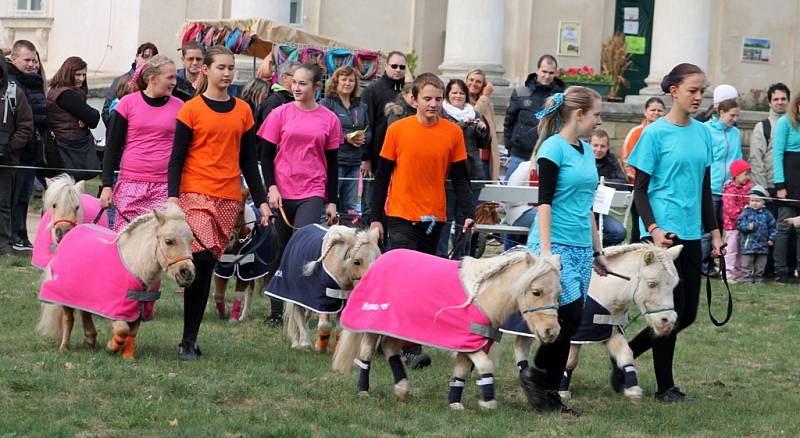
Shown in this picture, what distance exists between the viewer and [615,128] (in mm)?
25156

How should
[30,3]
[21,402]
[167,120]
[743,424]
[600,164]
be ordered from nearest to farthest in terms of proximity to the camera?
[21,402] < [743,424] < [167,120] < [600,164] < [30,3]

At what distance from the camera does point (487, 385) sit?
805 cm

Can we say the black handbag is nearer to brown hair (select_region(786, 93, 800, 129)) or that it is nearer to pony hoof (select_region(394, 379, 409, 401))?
pony hoof (select_region(394, 379, 409, 401))

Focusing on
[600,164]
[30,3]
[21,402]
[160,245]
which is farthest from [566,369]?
[30,3]

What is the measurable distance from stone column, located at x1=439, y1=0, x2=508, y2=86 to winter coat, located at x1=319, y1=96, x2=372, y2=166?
12.6 metres

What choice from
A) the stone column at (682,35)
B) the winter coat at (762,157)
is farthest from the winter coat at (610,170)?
the stone column at (682,35)

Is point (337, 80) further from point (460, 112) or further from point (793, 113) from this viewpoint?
point (793, 113)

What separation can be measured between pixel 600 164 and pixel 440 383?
223 inches

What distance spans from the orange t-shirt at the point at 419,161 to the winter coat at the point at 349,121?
10.0 ft

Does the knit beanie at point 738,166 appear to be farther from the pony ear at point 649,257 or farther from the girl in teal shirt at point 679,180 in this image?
the pony ear at point 649,257

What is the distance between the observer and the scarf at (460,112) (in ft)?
39.5

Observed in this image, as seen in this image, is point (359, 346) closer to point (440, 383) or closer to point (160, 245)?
point (440, 383)

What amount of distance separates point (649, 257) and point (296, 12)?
65.4 feet

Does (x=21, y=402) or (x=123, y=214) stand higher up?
(x=123, y=214)
